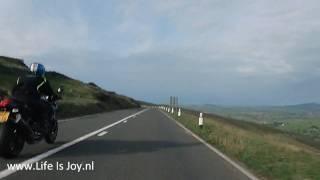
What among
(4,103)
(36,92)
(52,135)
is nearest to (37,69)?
(36,92)

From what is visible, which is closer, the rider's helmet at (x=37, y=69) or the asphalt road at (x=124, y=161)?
the asphalt road at (x=124, y=161)

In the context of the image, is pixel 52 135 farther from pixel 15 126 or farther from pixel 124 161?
pixel 15 126

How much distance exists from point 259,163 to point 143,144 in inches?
168

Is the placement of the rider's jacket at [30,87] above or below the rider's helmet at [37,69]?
below

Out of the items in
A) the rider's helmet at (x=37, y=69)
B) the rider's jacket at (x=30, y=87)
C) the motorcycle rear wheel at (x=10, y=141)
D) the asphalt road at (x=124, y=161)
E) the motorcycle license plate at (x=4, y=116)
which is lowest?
the asphalt road at (x=124, y=161)

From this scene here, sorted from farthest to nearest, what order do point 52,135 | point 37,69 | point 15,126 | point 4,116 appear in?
point 52,135, point 37,69, point 15,126, point 4,116

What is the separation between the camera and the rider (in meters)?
12.3

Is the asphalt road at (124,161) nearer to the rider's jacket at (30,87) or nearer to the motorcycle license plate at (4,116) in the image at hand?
the motorcycle license plate at (4,116)

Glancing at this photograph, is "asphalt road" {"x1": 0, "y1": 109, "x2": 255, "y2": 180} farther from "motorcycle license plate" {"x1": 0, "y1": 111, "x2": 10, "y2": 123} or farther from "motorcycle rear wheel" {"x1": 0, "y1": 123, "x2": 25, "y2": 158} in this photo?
"motorcycle license plate" {"x1": 0, "y1": 111, "x2": 10, "y2": 123}

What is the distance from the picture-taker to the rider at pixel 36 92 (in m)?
12.3

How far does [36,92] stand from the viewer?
41.4 feet

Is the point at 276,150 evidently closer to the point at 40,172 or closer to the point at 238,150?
the point at 238,150

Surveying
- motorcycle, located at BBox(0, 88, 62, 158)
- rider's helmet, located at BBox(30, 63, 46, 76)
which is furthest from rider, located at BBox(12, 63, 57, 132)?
motorcycle, located at BBox(0, 88, 62, 158)

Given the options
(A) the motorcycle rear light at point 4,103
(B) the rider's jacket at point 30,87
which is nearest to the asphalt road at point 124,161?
(A) the motorcycle rear light at point 4,103
